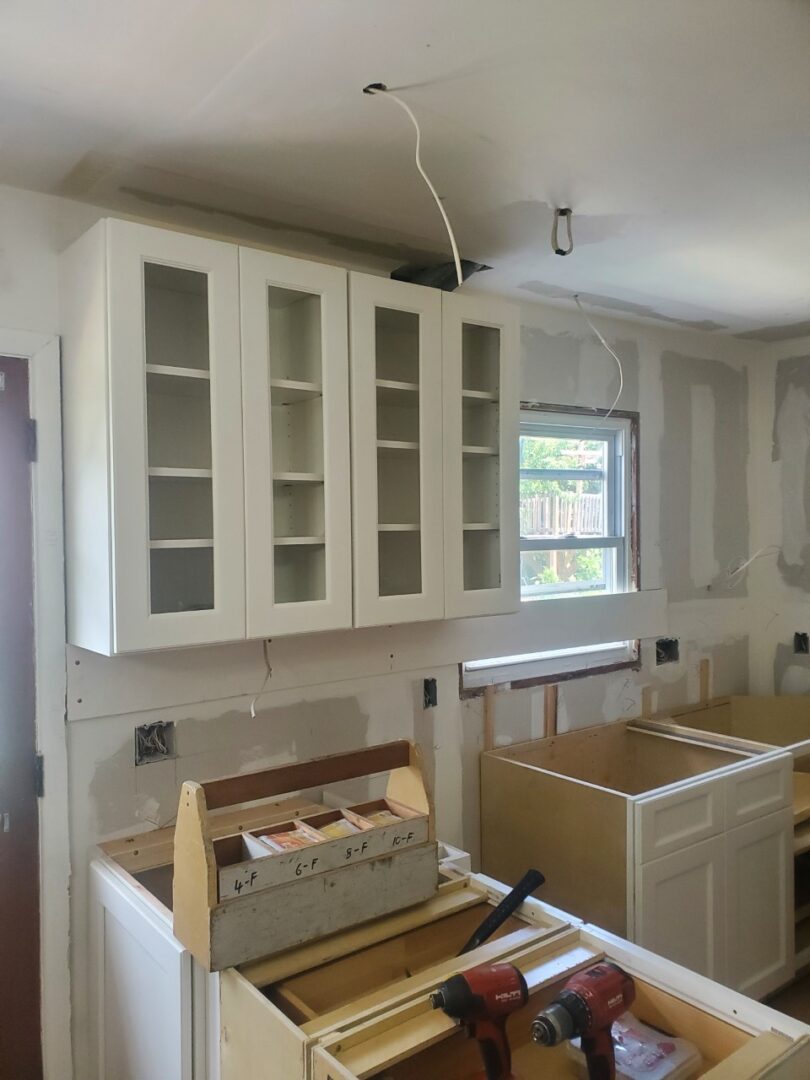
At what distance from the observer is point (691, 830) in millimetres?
2611

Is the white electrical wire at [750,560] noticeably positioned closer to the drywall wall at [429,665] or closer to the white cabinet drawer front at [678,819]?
the drywall wall at [429,665]

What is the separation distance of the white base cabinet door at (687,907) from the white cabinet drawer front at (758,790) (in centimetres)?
14

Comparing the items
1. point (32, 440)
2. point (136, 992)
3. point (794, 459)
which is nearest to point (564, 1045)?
point (136, 992)

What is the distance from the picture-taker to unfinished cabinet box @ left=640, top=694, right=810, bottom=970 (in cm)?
308

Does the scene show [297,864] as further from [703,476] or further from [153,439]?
[703,476]

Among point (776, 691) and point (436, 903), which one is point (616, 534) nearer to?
point (776, 691)

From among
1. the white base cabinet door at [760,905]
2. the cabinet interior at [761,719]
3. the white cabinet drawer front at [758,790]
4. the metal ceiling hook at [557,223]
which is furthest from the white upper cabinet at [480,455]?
the cabinet interior at [761,719]

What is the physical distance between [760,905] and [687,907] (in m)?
0.44

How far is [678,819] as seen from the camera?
8.45 feet

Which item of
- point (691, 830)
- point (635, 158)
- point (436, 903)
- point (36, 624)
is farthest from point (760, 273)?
point (36, 624)

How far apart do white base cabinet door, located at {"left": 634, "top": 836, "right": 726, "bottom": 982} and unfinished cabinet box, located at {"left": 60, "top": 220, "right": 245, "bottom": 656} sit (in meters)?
1.49

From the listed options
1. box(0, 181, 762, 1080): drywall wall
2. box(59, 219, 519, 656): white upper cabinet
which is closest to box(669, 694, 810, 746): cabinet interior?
box(0, 181, 762, 1080): drywall wall

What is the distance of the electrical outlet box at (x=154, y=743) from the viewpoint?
2189mm

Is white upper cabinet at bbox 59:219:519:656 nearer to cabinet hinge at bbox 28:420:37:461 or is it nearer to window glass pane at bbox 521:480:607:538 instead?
cabinet hinge at bbox 28:420:37:461
